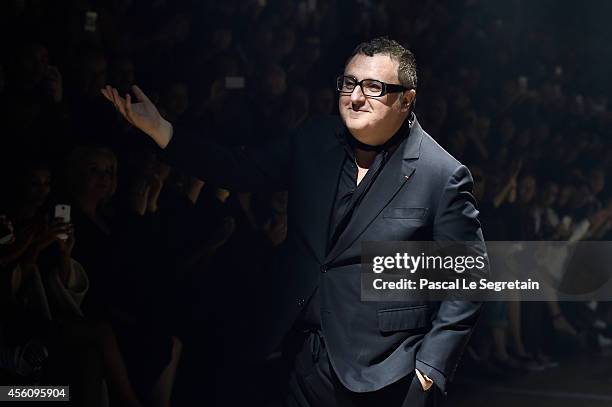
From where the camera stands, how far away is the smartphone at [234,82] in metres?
5.05

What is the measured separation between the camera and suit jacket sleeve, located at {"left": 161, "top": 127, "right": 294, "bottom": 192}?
3.04 meters

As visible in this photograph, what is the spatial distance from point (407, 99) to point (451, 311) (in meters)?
0.63

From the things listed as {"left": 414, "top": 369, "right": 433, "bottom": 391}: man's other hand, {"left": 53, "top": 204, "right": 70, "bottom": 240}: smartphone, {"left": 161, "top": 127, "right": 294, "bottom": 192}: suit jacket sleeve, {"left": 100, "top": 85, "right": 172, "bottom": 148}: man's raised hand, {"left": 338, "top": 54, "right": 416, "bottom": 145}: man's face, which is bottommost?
{"left": 414, "top": 369, "right": 433, "bottom": 391}: man's other hand

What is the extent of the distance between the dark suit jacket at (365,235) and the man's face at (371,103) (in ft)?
0.33

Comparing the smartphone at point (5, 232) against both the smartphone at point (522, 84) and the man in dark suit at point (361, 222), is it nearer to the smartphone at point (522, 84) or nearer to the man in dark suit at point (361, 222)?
the man in dark suit at point (361, 222)

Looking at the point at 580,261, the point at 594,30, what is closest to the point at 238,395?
the point at 580,261

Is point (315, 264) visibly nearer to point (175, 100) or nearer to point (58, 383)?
point (58, 383)

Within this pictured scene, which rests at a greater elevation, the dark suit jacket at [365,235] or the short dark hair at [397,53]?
the short dark hair at [397,53]

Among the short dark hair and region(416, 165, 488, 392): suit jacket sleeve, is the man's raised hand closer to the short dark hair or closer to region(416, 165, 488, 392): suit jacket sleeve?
the short dark hair

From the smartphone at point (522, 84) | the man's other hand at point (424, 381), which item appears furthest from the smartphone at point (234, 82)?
the smartphone at point (522, 84)

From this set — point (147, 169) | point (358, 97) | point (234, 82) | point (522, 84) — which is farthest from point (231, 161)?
point (522, 84)

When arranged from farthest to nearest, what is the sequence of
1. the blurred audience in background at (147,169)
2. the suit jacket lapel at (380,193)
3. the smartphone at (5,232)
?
the blurred audience in background at (147,169), the smartphone at (5,232), the suit jacket lapel at (380,193)

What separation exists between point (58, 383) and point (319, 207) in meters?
1.68

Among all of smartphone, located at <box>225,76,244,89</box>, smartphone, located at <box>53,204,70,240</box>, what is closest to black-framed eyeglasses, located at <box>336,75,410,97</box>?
smartphone, located at <box>53,204,70,240</box>
